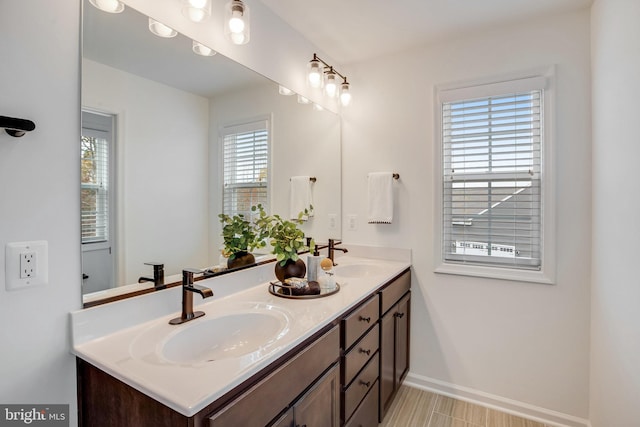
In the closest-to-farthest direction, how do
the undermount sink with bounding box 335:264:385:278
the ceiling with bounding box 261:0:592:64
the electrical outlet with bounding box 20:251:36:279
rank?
the electrical outlet with bounding box 20:251:36:279, the ceiling with bounding box 261:0:592:64, the undermount sink with bounding box 335:264:385:278

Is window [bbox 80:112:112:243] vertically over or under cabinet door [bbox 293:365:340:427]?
over

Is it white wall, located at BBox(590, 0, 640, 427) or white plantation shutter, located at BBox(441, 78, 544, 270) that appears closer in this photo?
white wall, located at BBox(590, 0, 640, 427)

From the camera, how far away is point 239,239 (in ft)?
5.39

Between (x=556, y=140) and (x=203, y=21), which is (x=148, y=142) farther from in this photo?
(x=556, y=140)

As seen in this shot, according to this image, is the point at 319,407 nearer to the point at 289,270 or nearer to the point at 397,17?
the point at 289,270

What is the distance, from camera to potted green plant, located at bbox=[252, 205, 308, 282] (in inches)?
64.7

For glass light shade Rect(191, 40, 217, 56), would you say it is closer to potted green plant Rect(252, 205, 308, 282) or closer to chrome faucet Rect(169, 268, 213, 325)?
potted green plant Rect(252, 205, 308, 282)

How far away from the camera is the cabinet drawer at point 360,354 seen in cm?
141

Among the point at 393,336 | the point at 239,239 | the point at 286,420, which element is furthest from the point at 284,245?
the point at 393,336

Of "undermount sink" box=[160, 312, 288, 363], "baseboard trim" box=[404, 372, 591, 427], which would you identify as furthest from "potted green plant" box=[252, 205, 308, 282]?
"baseboard trim" box=[404, 372, 591, 427]

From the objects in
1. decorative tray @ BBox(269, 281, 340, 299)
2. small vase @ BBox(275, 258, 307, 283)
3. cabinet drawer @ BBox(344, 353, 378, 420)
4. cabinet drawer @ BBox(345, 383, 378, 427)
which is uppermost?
small vase @ BBox(275, 258, 307, 283)

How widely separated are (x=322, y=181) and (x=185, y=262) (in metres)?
1.22

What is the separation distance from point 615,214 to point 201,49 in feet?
6.65

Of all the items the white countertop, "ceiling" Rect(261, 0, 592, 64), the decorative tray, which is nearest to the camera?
the white countertop
